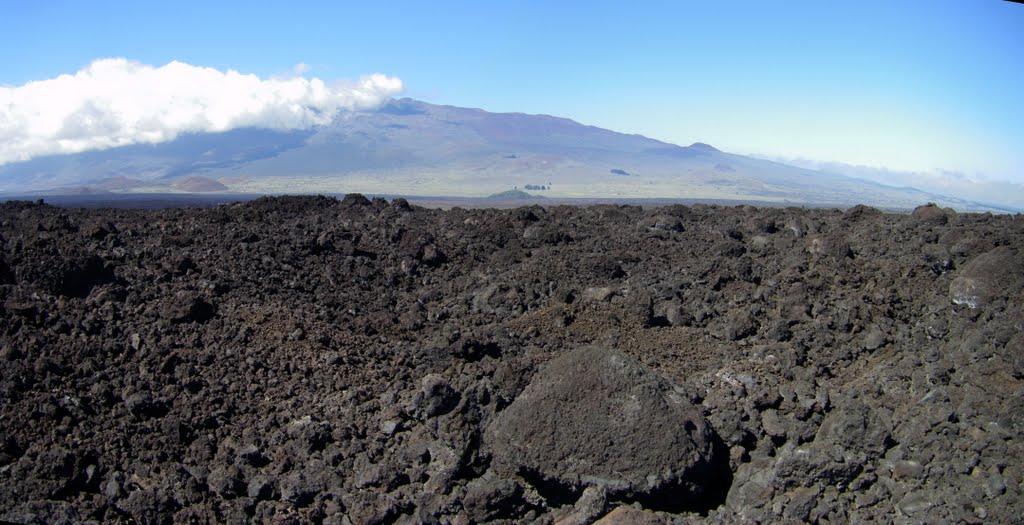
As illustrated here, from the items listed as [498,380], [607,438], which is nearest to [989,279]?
[607,438]

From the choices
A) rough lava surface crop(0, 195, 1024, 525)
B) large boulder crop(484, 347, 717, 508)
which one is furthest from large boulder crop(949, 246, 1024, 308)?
large boulder crop(484, 347, 717, 508)

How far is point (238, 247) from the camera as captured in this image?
8.99m

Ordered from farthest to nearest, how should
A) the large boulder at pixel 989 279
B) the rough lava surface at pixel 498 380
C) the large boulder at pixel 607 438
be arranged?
the large boulder at pixel 989 279 → the large boulder at pixel 607 438 → the rough lava surface at pixel 498 380

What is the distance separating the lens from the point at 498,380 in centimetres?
575

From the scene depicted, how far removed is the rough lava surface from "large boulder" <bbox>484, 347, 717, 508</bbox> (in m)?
0.02

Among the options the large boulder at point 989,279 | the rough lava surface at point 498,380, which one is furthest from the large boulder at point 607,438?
the large boulder at point 989,279

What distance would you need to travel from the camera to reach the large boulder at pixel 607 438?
463 cm

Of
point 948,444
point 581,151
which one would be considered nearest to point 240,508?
point 948,444

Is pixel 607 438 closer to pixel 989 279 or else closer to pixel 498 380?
pixel 498 380

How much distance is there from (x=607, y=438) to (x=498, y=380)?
1270 millimetres

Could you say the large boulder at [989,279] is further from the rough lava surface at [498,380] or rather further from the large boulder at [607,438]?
the large boulder at [607,438]

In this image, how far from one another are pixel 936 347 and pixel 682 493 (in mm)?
3225

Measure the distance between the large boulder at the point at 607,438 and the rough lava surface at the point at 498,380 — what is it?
16mm

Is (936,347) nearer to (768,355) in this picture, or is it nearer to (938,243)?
(768,355)
